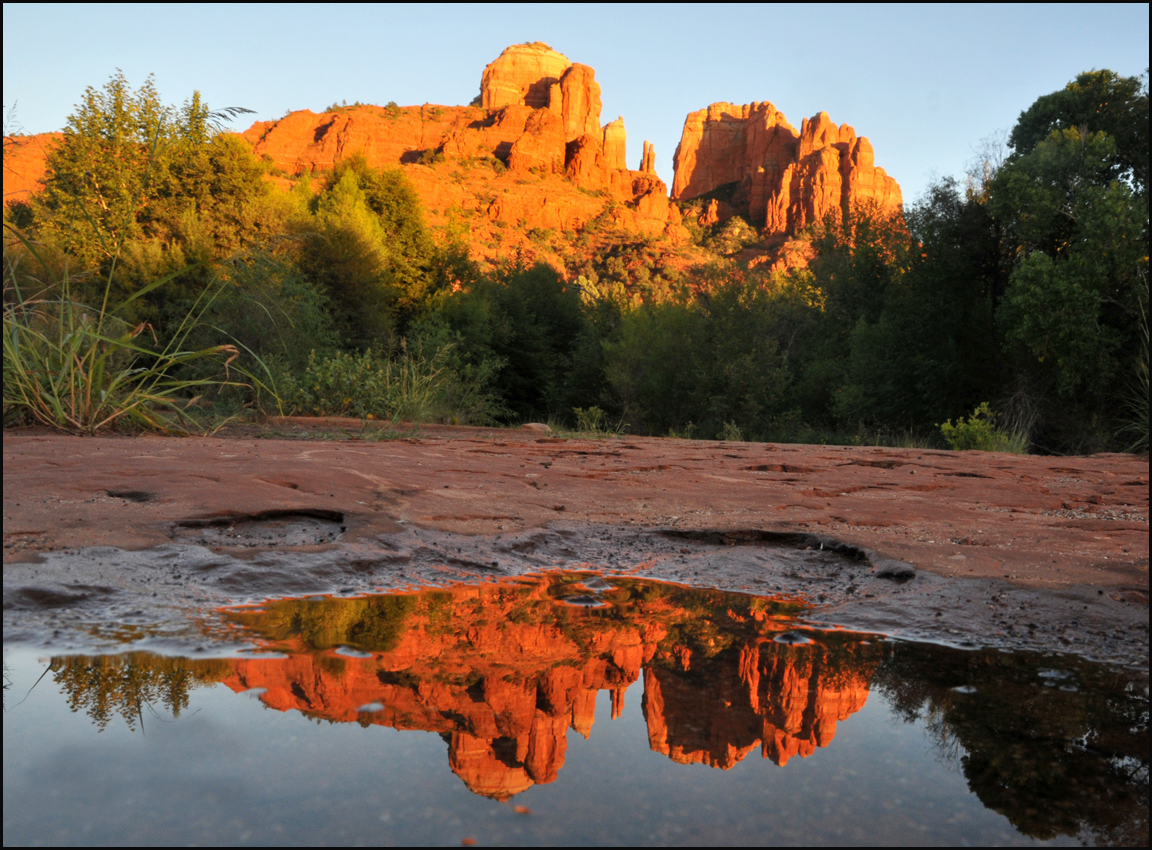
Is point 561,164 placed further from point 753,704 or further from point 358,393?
point 753,704

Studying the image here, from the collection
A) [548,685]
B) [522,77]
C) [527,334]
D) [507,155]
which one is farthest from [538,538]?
[522,77]

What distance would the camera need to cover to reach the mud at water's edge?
1.74 m

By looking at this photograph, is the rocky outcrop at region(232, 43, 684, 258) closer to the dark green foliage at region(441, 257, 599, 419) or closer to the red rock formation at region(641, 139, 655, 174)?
the red rock formation at region(641, 139, 655, 174)

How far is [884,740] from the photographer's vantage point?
4.21 feet

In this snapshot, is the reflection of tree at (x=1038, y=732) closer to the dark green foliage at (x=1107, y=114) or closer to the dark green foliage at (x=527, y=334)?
the dark green foliage at (x=1107, y=114)

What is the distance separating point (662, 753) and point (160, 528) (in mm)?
2081

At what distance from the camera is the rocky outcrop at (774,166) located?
82062 millimetres

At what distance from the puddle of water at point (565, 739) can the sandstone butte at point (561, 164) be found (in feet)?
219

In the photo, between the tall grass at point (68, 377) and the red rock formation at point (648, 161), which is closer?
the tall grass at point (68, 377)

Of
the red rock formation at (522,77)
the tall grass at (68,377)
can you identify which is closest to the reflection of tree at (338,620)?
the tall grass at (68,377)

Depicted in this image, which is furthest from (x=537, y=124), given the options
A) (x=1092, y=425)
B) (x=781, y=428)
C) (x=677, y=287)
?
(x=1092, y=425)

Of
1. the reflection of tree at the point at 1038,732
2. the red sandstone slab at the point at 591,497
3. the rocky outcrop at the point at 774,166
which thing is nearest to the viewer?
the reflection of tree at the point at 1038,732

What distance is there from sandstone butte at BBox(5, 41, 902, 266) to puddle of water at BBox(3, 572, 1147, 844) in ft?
219

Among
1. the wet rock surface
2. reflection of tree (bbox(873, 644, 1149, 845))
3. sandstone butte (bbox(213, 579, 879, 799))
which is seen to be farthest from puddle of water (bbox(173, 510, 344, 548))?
reflection of tree (bbox(873, 644, 1149, 845))
